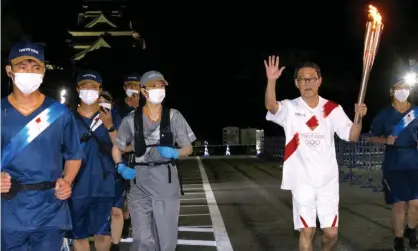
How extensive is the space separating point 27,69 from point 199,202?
Result: 33.4 feet

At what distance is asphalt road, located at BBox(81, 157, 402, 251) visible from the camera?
8.71 meters

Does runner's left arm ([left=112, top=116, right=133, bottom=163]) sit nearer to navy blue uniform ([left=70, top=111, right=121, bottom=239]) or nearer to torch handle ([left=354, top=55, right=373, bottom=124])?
navy blue uniform ([left=70, top=111, right=121, bottom=239])

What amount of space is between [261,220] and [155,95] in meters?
5.69

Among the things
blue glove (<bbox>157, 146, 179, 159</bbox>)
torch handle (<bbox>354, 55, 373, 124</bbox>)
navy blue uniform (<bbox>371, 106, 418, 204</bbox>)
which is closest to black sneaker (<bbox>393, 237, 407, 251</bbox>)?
navy blue uniform (<bbox>371, 106, 418, 204</bbox>)

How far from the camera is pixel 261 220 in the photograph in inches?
441

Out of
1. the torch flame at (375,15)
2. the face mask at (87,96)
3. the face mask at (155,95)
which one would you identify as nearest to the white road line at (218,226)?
the face mask at (87,96)

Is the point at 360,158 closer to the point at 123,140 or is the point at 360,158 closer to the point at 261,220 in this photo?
the point at 261,220

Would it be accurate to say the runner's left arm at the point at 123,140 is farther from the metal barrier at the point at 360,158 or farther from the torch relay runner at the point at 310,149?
the metal barrier at the point at 360,158

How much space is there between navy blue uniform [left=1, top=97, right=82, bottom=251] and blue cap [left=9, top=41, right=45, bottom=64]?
12.9 inches

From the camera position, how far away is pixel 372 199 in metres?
14.1

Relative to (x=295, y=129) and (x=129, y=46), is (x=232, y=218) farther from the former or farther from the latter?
(x=129, y=46)

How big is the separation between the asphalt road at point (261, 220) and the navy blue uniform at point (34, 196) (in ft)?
13.8


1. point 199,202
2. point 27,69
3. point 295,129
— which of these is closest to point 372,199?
point 199,202

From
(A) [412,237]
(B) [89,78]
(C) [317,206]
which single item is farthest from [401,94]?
(B) [89,78]
